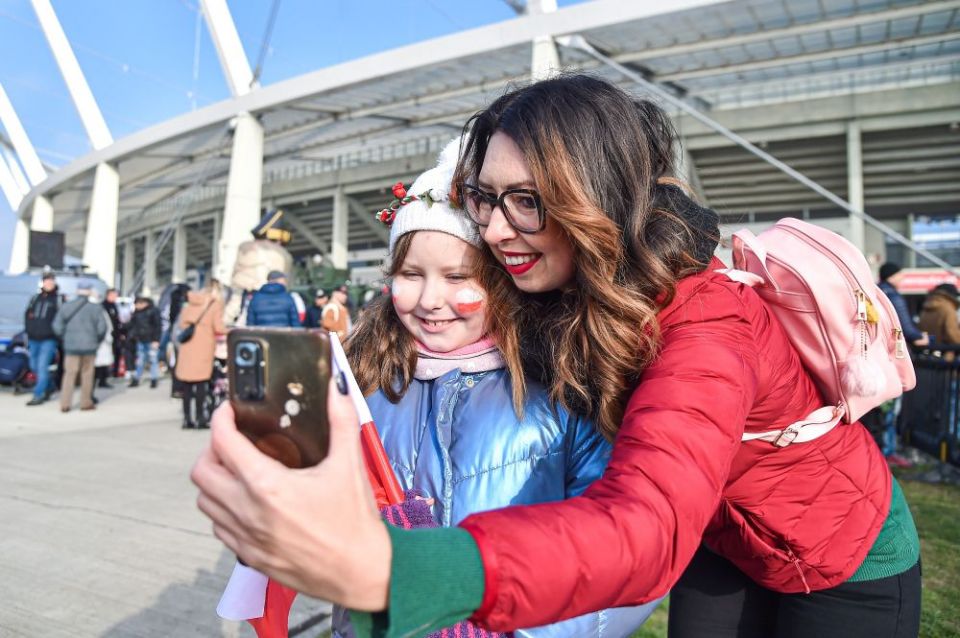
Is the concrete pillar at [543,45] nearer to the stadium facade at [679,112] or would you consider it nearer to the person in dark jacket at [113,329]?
the stadium facade at [679,112]

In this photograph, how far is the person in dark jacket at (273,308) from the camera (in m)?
7.32

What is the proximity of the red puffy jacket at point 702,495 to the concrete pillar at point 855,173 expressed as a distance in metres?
22.4

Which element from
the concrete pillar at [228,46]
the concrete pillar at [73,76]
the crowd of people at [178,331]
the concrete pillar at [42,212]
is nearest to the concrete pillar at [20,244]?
the concrete pillar at [42,212]

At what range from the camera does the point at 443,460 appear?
1.44m

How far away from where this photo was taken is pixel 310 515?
62cm

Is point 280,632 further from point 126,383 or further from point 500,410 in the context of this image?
point 126,383

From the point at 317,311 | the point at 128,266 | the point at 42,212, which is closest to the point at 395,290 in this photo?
the point at 317,311

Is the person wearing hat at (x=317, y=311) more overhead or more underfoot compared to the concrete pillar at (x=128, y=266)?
more underfoot

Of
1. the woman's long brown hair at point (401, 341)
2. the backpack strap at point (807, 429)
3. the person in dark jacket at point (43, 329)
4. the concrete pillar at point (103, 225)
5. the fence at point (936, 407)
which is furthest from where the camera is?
the concrete pillar at point (103, 225)

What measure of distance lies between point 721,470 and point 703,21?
15643 millimetres

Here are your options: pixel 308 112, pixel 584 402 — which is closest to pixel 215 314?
pixel 584 402

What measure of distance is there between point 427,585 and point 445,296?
1.02 m

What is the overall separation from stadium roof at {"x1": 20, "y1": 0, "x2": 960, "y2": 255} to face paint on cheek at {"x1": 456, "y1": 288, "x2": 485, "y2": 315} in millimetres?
7900

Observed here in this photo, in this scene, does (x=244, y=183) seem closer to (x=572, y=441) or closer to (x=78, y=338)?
(x=78, y=338)
